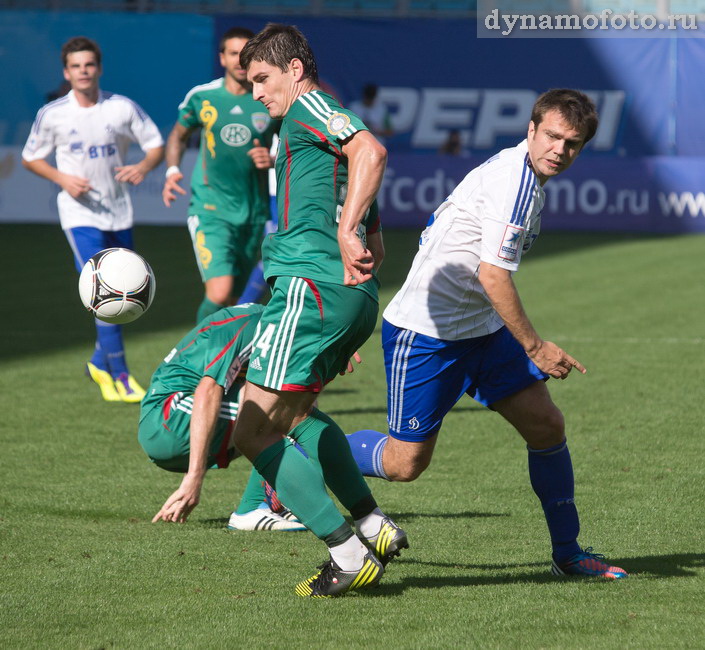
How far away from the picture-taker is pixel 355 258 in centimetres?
388

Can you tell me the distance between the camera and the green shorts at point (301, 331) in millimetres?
4078

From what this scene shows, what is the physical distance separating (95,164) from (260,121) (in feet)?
4.02

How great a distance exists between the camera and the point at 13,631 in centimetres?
384

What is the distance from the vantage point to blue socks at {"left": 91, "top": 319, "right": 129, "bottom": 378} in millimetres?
8367

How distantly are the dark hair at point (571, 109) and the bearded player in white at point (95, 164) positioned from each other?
14.9 ft

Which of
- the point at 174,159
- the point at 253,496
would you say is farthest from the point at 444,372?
the point at 174,159

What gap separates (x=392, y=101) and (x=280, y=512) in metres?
17.6

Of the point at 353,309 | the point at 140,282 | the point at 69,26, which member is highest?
the point at 353,309

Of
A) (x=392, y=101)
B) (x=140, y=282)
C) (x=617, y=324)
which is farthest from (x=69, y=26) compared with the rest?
(x=140, y=282)

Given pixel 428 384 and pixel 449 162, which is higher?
pixel 428 384

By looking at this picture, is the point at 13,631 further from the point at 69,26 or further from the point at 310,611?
the point at 69,26

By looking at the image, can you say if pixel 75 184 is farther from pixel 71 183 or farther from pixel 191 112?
pixel 191 112

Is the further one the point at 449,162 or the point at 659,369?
the point at 449,162

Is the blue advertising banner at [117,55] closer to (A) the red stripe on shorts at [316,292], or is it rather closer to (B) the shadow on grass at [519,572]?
(B) the shadow on grass at [519,572]
